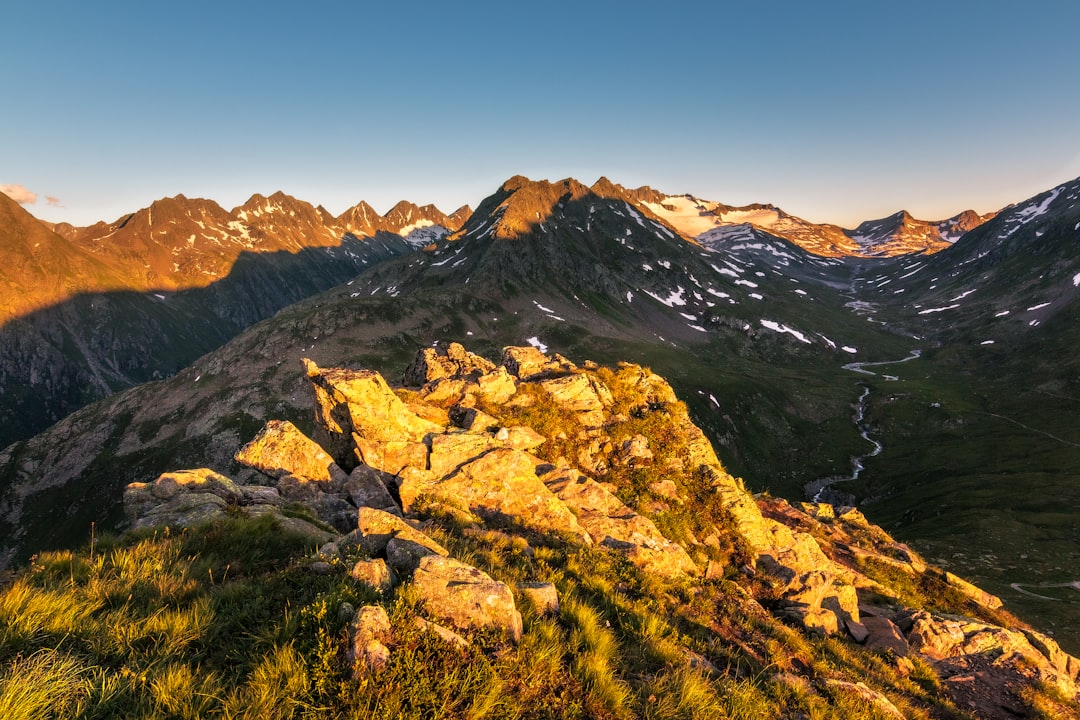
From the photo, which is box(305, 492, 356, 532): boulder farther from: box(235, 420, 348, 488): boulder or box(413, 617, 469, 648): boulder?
box(413, 617, 469, 648): boulder

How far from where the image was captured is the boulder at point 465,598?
800 cm

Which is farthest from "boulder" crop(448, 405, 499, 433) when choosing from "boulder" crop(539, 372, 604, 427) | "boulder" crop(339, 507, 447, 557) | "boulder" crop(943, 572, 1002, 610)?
"boulder" crop(943, 572, 1002, 610)

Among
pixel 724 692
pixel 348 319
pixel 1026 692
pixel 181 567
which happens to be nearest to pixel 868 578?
pixel 1026 692

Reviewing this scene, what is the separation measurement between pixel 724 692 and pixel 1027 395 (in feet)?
609

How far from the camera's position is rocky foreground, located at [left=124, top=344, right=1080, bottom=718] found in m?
Result: 9.95

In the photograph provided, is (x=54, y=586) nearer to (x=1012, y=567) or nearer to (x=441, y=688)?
(x=441, y=688)

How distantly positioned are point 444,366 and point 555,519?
2042 centimetres

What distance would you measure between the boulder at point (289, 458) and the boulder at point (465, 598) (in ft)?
44.6

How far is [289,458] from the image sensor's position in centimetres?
2109

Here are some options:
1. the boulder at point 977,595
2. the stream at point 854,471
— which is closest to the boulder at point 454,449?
the boulder at point 977,595

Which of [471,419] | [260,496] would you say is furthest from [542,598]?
[471,419]

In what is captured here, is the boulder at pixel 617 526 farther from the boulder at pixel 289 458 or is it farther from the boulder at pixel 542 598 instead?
the boulder at pixel 289 458

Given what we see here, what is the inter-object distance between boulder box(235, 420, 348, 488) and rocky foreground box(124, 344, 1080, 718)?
0.32 feet

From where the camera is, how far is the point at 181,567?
8.96 meters
